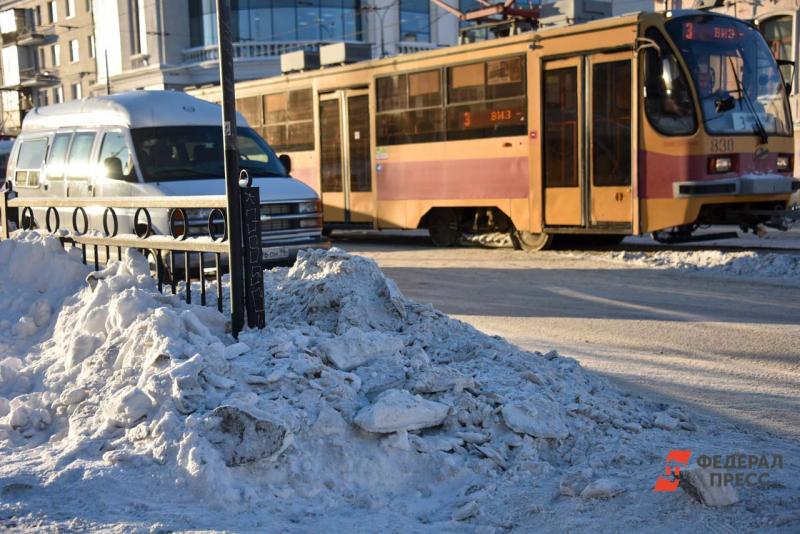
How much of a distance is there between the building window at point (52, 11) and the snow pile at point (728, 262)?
45.9 m

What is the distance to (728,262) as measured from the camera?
12.2 meters

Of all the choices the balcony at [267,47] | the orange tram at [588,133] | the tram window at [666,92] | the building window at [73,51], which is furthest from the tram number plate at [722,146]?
the building window at [73,51]

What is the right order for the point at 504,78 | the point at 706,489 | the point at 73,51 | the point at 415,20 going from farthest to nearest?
the point at 73,51 < the point at 415,20 < the point at 504,78 < the point at 706,489

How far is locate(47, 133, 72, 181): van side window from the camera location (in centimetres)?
1173

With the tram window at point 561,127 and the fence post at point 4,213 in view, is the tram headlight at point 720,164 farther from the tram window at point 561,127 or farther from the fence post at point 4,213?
the fence post at point 4,213

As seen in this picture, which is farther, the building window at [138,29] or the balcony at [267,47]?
the building window at [138,29]

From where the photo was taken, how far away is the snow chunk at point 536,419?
4766 millimetres

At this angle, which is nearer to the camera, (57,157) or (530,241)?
(57,157)

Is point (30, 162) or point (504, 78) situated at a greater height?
point (504, 78)

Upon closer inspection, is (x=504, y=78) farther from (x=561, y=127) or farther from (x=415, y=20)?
(x=415, y=20)

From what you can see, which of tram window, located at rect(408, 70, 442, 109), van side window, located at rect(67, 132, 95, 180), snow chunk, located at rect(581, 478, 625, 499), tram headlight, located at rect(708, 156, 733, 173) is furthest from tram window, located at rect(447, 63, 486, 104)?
snow chunk, located at rect(581, 478, 625, 499)

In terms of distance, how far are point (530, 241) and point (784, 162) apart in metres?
3.99

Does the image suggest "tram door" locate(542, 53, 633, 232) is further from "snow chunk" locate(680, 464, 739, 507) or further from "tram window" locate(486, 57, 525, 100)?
"snow chunk" locate(680, 464, 739, 507)

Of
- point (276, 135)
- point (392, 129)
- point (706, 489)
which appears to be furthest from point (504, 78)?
point (706, 489)
